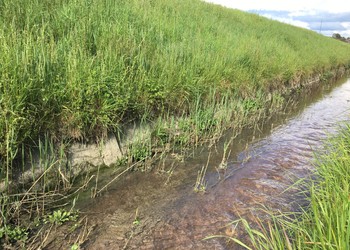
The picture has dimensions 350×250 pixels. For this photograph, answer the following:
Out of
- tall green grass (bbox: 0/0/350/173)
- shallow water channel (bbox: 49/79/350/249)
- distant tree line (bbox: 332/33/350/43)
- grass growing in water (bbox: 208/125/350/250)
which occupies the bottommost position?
shallow water channel (bbox: 49/79/350/249)

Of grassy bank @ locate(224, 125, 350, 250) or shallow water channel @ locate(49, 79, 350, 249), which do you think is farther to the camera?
shallow water channel @ locate(49, 79, 350, 249)

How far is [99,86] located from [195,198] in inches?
79.6

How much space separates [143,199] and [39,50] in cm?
250

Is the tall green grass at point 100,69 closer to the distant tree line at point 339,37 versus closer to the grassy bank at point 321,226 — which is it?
the grassy bank at point 321,226

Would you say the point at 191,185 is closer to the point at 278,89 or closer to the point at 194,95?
the point at 194,95

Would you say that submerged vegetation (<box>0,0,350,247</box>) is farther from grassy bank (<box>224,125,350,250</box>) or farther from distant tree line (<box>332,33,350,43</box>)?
distant tree line (<box>332,33,350,43</box>)

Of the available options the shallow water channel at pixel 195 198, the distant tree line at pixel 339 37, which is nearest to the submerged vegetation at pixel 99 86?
the shallow water channel at pixel 195 198

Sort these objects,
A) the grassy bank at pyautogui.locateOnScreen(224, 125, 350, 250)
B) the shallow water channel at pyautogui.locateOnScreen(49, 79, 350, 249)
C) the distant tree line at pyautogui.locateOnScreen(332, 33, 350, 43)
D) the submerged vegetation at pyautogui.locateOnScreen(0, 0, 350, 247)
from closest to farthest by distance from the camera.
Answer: the grassy bank at pyautogui.locateOnScreen(224, 125, 350, 250) → the shallow water channel at pyautogui.locateOnScreen(49, 79, 350, 249) → the submerged vegetation at pyautogui.locateOnScreen(0, 0, 350, 247) → the distant tree line at pyautogui.locateOnScreen(332, 33, 350, 43)

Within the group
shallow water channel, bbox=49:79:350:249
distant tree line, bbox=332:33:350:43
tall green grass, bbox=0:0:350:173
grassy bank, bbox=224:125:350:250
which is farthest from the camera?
distant tree line, bbox=332:33:350:43

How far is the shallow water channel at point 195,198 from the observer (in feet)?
10.0

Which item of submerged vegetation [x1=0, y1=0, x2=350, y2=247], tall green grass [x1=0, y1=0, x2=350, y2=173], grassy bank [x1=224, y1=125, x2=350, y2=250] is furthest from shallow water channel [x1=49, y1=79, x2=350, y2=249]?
tall green grass [x1=0, y1=0, x2=350, y2=173]

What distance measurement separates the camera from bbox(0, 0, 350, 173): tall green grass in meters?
3.33

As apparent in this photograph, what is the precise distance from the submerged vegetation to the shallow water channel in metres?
0.37

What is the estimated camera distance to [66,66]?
399cm
